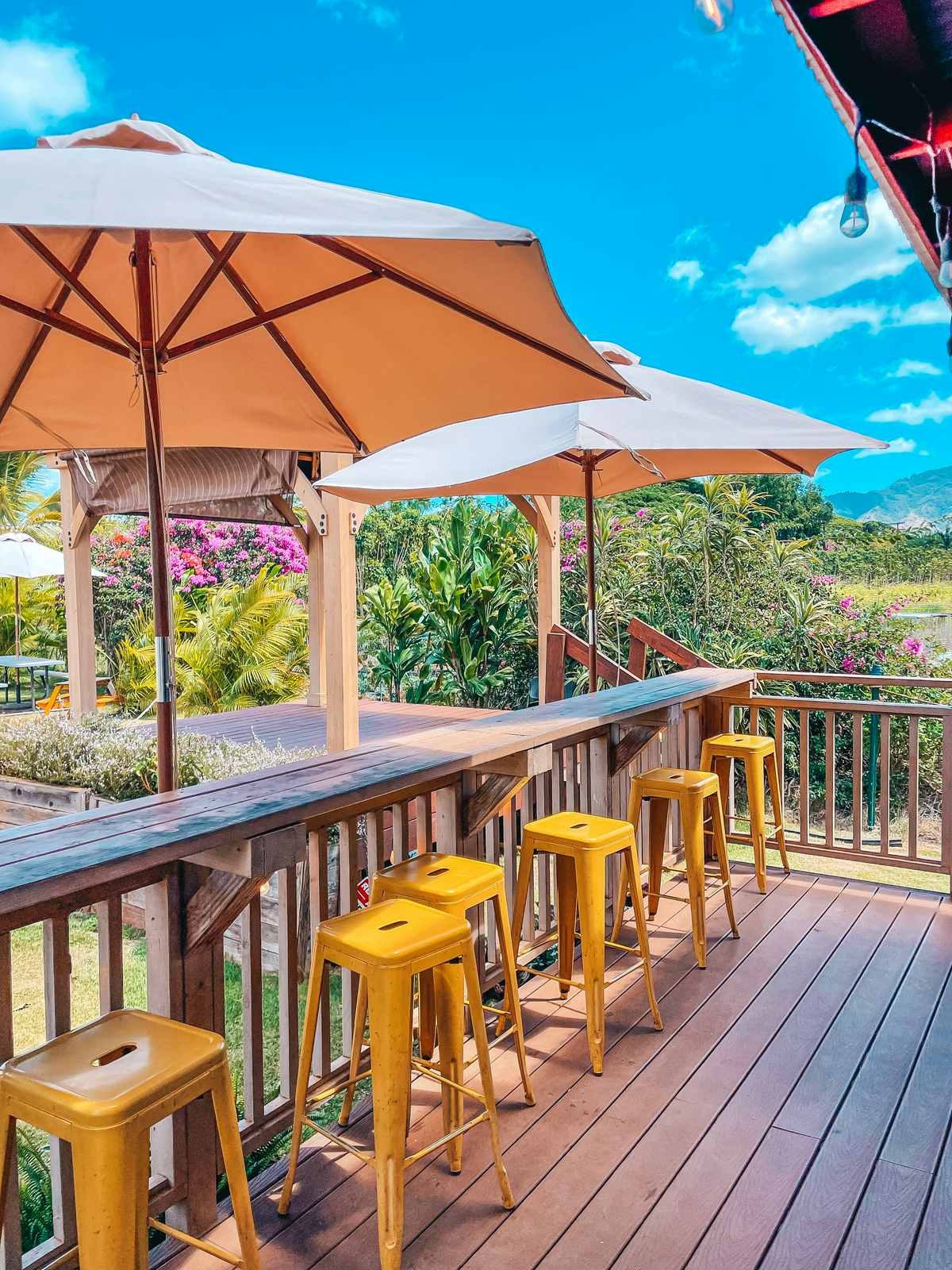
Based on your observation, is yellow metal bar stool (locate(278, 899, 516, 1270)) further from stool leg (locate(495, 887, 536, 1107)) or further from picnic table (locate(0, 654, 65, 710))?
picnic table (locate(0, 654, 65, 710))

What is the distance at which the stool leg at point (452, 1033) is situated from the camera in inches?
87.9

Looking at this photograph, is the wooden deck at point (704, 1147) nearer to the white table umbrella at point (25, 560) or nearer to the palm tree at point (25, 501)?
the white table umbrella at point (25, 560)

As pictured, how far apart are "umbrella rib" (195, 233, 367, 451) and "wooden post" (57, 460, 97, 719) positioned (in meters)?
4.38

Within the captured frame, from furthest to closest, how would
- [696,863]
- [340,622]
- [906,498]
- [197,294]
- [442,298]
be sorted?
1. [906,498]
2. [340,622]
3. [696,863]
4. [197,294]
5. [442,298]

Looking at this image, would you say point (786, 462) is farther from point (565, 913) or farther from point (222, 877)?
point (222, 877)

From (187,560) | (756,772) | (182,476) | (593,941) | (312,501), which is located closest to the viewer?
(593,941)

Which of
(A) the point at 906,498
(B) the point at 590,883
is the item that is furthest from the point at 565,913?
(A) the point at 906,498

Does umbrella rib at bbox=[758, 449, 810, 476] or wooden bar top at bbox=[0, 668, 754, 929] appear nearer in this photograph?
wooden bar top at bbox=[0, 668, 754, 929]

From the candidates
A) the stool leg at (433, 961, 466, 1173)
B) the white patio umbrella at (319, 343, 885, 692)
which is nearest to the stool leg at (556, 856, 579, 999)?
the stool leg at (433, 961, 466, 1173)

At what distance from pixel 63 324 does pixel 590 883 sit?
2.14 m

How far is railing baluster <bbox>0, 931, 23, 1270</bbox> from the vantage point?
1.70 m

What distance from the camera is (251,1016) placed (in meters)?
2.27

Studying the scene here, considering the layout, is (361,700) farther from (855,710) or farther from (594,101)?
(594,101)

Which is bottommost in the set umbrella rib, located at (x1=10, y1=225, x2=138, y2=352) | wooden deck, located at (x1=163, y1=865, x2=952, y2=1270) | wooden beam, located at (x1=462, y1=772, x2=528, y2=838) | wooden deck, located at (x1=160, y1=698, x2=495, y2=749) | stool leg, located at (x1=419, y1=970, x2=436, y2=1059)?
wooden deck, located at (x1=163, y1=865, x2=952, y2=1270)
